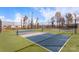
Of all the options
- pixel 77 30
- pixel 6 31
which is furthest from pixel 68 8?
pixel 6 31

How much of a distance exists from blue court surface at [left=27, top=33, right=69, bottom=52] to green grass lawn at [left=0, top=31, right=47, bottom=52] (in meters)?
0.06

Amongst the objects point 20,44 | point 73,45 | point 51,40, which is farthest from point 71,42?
point 20,44

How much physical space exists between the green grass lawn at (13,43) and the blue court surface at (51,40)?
2.3 inches

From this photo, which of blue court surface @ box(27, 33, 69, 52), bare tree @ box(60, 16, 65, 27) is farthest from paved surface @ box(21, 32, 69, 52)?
bare tree @ box(60, 16, 65, 27)

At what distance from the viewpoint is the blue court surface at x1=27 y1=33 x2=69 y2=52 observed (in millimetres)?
1727

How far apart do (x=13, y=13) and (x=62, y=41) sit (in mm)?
573

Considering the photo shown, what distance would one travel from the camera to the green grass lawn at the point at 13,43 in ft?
5.65

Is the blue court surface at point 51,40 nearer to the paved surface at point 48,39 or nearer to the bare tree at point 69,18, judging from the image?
the paved surface at point 48,39

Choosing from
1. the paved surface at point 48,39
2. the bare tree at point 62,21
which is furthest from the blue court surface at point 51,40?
the bare tree at point 62,21

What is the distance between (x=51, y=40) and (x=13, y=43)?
15.2 inches

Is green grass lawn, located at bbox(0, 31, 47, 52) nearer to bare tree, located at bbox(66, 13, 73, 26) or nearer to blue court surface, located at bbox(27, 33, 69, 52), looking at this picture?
blue court surface, located at bbox(27, 33, 69, 52)
